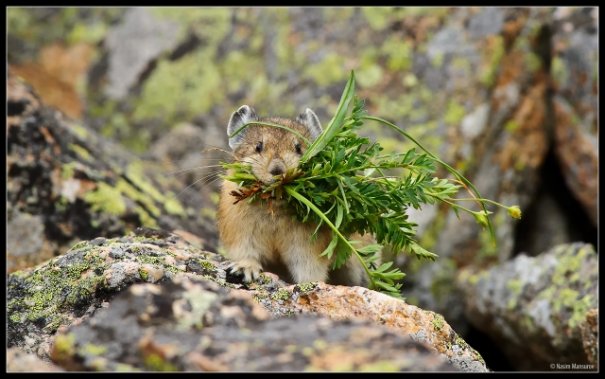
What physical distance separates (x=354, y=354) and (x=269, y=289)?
2479mm

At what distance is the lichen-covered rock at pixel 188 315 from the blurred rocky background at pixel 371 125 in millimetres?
2081

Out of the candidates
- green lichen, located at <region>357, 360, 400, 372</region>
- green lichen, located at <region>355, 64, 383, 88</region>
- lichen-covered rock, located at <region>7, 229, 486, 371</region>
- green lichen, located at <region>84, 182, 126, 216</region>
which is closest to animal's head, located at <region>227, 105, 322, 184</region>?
lichen-covered rock, located at <region>7, 229, 486, 371</region>

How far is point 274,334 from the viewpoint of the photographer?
13.1 ft

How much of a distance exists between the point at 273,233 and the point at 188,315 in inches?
106

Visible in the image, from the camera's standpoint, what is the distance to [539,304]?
9.09 m

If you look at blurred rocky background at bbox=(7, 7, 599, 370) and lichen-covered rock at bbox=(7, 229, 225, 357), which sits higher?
blurred rocky background at bbox=(7, 7, 599, 370)

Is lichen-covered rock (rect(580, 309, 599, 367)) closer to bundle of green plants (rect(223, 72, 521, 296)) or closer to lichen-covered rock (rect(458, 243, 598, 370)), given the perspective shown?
lichen-covered rock (rect(458, 243, 598, 370))

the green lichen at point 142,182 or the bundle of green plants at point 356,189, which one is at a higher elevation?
the bundle of green plants at point 356,189

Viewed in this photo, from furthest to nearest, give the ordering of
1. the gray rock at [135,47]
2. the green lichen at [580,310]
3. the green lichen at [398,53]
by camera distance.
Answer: the gray rock at [135,47] → the green lichen at [398,53] → the green lichen at [580,310]

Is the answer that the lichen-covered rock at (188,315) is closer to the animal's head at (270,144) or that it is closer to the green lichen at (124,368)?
the green lichen at (124,368)

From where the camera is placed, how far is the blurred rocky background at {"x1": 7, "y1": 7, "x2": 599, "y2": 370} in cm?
878

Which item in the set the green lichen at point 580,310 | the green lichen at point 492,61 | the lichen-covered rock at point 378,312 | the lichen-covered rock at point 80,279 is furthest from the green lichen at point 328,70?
the lichen-covered rock at point 378,312

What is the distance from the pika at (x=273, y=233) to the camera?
21.4 feet

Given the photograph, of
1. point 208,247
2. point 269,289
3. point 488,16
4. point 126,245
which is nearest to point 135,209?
point 208,247
